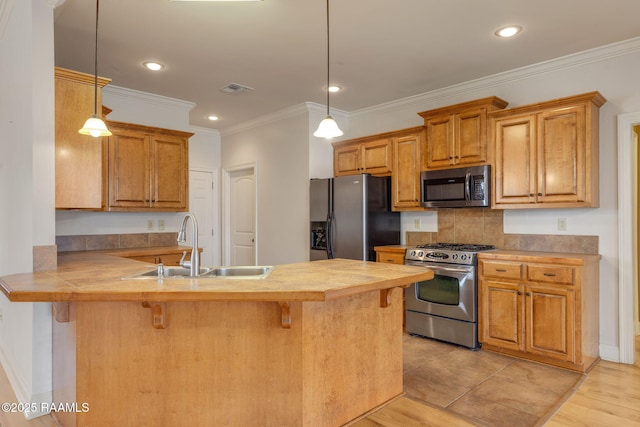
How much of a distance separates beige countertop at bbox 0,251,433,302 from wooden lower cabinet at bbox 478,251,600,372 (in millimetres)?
1466

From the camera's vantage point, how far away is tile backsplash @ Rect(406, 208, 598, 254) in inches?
142

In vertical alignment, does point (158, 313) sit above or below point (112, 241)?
below

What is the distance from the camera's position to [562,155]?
340cm

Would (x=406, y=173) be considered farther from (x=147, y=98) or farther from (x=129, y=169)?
(x=147, y=98)

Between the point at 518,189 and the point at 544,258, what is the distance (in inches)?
28.0

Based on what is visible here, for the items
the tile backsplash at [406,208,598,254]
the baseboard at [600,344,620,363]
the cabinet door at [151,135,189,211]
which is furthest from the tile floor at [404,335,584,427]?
the cabinet door at [151,135,189,211]

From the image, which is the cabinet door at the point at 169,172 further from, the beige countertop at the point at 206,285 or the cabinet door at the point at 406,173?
the cabinet door at the point at 406,173

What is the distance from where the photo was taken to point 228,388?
2027 mm

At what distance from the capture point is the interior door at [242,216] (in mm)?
6129

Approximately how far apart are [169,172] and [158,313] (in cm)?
295

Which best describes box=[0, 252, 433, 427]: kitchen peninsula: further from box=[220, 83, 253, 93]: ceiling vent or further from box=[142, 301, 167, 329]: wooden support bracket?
box=[220, 83, 253, 93]: ceiling vent

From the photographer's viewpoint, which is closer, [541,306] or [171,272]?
[171,272]

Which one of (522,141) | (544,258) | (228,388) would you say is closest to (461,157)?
(522,141)

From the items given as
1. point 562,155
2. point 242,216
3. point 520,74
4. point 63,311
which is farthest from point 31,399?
point 520,74
